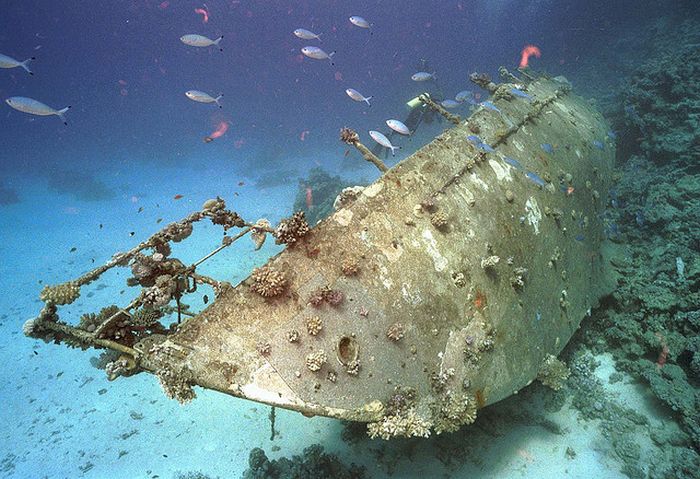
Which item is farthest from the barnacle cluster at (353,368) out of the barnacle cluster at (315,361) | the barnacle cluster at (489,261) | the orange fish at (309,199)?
the orange fish at (309,199)

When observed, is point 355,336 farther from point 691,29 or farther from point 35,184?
point 35,184

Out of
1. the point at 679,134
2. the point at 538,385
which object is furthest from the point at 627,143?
the point at 538,385

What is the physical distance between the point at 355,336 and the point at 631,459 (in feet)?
19.8

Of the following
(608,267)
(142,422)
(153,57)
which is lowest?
(153,57)

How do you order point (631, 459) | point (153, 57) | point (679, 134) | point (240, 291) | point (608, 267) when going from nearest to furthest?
point (240, 291) → point (631, 459) → point (608, 267) → point (679, 134) → point (153, 57)

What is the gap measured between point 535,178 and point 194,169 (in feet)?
142

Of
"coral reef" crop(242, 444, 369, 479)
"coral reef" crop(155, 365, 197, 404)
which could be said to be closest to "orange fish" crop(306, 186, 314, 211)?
"coral reef" crop(242, 444, 369, 479)

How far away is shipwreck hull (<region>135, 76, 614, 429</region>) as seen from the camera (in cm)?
384

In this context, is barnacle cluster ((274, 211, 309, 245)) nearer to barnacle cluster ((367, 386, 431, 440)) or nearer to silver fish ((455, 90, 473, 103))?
barnacle cluster ((367, 386, 431, 440))

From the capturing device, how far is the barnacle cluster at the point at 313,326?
13.4 feet

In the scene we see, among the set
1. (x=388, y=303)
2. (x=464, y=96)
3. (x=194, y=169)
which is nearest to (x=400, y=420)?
(x=388, y=303)

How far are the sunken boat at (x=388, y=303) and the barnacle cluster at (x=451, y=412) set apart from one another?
2 cm

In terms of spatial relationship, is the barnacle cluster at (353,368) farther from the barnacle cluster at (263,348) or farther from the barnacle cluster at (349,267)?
the barnacle cluster at (349,267)

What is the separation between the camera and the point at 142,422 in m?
9.77
